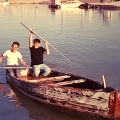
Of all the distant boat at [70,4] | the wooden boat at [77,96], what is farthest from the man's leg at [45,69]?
the distant boat at [70,4]

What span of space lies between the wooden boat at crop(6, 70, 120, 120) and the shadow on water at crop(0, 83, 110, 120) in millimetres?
180

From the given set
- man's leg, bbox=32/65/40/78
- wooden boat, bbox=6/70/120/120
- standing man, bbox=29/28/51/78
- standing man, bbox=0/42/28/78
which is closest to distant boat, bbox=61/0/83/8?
standing man, bbox=0/42/28/78

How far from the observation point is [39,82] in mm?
10117

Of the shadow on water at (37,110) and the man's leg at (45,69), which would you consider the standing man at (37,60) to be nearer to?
the man's leg at (45,69)

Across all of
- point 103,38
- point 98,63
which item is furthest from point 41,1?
→ point 98,63

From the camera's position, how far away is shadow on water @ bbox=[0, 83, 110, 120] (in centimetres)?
906

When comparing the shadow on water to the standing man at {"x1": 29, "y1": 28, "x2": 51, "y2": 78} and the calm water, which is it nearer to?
the calm water

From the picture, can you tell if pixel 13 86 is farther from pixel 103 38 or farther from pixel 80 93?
pixel 103 38

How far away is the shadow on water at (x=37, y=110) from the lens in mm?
9062

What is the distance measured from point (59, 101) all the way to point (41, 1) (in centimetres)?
12054

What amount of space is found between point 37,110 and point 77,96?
178 cm

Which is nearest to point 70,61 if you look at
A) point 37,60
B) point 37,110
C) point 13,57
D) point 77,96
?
point 13,57

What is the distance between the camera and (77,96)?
8.62 m

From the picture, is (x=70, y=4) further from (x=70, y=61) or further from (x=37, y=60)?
(x=37, y=60)
